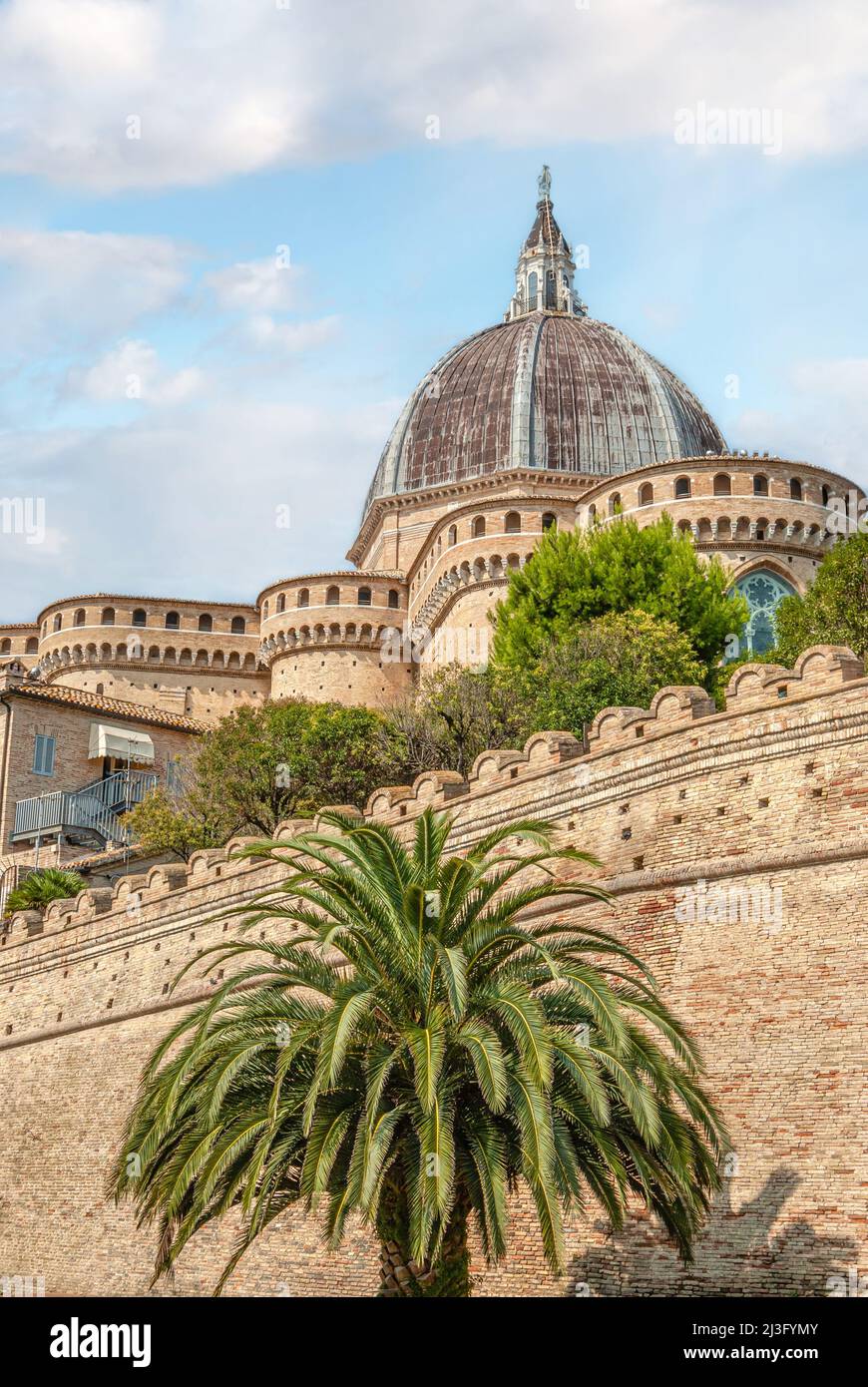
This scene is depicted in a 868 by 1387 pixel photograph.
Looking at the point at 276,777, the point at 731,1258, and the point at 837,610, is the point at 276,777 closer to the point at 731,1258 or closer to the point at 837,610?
the point at 837,610

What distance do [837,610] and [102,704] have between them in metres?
26.3

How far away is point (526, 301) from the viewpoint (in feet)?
241

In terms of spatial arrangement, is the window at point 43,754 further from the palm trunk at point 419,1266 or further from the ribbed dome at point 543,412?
the palm trunk at point 419,1266

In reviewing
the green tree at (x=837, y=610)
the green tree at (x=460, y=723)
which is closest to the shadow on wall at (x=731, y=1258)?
the green tree at (x=837, y=610)

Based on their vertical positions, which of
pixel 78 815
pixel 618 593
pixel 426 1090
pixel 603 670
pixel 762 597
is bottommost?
pixel 426 1090

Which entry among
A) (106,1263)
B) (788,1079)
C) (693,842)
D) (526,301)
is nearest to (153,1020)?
(106,1263)

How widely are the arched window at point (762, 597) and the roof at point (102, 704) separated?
1775 centimetres

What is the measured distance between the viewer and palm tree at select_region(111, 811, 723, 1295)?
13414mm

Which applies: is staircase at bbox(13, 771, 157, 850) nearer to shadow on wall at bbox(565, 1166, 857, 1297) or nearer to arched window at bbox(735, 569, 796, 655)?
arched window at bbox(735, 569, 796, 655)

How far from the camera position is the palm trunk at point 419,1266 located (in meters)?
14.1

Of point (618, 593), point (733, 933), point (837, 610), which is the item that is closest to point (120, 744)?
point (618, 593)

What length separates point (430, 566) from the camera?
2152 inches
